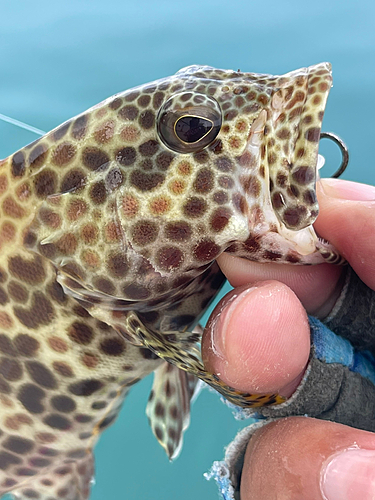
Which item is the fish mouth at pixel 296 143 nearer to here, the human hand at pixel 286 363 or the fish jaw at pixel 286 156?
the fish jaw at pixel 286 156

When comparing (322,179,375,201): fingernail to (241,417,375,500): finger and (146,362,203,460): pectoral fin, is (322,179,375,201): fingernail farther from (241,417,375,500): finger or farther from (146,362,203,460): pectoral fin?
(146,362,203,460): pectoral fin

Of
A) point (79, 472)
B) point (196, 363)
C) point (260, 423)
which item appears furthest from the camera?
point (79, 472)

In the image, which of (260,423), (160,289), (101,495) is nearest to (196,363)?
(160,289)

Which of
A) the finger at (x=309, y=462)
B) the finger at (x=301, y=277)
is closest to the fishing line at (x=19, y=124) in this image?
the finger at (x=301, y=277)

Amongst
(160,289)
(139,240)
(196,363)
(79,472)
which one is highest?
(139,240)

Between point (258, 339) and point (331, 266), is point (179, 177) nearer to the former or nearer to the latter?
point (258, 339)

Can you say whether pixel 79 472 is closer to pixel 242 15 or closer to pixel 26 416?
pixel 26 416
